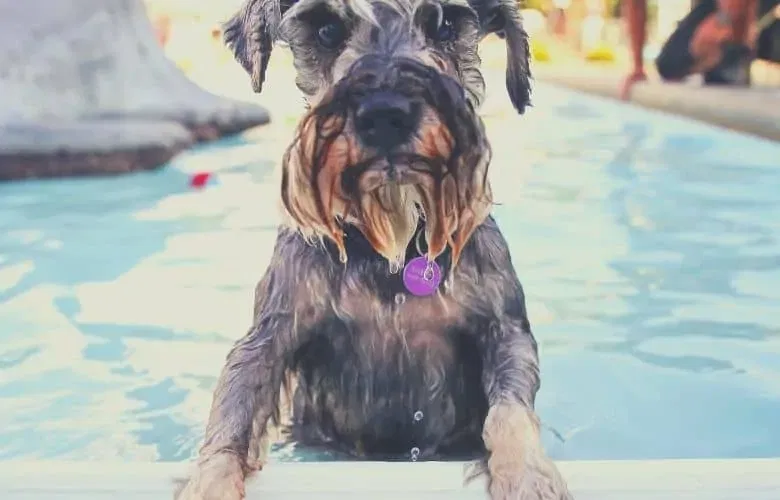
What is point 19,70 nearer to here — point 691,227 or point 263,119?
point 263,119

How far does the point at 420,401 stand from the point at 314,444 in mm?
448

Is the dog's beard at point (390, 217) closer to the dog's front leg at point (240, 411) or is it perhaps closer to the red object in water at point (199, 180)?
the dog's front leg at point (240, 411)

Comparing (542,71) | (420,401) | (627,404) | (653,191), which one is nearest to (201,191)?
(653,191)

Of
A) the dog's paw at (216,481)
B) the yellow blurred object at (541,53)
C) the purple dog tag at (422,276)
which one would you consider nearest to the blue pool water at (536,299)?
the purple dog tag at (422,276)

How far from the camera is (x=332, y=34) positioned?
3.13 meters

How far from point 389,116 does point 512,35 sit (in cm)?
93

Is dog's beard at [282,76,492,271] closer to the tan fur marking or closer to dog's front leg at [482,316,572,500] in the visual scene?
dog's front leg at [482,316,572,500]

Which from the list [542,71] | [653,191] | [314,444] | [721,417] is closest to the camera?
[314,444]

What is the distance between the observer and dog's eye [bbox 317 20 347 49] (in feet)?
10.2

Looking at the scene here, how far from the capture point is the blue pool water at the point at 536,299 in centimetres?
414

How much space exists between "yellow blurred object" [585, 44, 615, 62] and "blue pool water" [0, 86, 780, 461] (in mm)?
11566

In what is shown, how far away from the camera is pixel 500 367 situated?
9.91ft

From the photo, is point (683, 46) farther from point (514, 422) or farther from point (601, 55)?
point (514, 422)

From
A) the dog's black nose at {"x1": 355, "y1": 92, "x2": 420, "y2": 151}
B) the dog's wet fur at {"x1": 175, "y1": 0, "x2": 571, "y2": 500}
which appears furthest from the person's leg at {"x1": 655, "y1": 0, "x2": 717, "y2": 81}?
the dog's black nose at {"x1": 355, "y1": 92, "x2": 420, "y2": 151}
